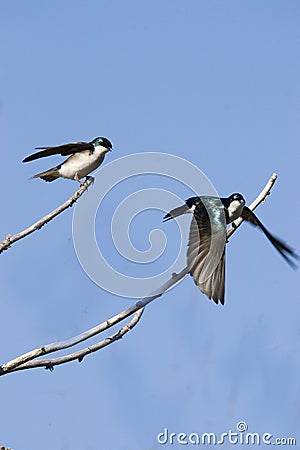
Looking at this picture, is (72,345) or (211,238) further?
(211,238)

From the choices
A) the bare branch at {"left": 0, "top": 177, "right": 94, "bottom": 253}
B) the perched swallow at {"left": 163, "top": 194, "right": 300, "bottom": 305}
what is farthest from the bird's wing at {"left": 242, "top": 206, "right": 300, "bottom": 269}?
the bare branch at {"left": 0, "top": 177, "right": 94, "bottom": 253}

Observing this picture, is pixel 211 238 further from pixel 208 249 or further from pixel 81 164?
pixel 81 164

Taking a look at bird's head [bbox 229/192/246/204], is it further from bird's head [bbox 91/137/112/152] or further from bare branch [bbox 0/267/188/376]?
bare branch [bbox 0/267/188/376]

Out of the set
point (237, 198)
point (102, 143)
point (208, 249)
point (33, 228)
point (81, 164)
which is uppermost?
point (102, 143)

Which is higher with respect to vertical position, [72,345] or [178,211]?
[178,211]

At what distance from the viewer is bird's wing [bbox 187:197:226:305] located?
5438 mm

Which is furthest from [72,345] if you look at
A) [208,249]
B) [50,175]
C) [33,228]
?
[50,175]

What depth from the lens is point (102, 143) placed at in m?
6.80

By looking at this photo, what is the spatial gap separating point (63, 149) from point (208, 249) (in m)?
1.28

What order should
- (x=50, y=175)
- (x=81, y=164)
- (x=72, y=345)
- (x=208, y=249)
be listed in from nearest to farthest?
(x=72, y=345) → (x=208, y=249) → (x=81, y=164) → (x=50, y=175)

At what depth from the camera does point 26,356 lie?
3.78 m

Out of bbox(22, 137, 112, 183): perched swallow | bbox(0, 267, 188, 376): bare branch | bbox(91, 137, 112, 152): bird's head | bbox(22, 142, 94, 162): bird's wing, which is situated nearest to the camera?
bbox(0, 267, 188, 376): bare branch

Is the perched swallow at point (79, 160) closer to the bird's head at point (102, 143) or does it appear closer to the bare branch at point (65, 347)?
the bird's head at point (102, 143)

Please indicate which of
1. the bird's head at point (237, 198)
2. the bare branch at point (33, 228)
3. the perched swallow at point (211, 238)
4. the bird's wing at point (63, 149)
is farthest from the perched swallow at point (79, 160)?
the bare branch at point (33, 228)
